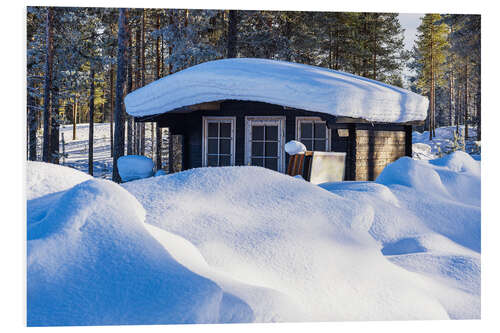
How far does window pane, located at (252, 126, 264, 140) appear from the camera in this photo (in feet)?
30.8

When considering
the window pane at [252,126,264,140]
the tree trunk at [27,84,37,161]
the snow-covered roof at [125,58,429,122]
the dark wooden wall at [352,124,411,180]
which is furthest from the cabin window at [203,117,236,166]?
the tree trunk at [27,84,37,161]

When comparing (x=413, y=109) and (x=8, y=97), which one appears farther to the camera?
(x=413, y=109)

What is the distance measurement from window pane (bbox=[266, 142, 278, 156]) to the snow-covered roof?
1665 mm

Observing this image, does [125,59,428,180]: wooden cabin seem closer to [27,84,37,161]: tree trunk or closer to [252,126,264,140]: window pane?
[252,126,264,140]: window pane

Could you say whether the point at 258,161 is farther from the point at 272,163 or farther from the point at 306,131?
the point at 306,131

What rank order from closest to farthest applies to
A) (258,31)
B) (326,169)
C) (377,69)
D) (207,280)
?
(207,280)
(326,169)
(258,31)
(377,69)

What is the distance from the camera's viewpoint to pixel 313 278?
10.7 ft

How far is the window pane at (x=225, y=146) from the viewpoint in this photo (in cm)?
954

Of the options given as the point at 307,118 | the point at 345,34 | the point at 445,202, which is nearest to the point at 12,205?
the point at 445,202

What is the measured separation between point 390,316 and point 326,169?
4475 mm

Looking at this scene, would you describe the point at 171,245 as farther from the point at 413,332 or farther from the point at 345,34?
the point at 345,34

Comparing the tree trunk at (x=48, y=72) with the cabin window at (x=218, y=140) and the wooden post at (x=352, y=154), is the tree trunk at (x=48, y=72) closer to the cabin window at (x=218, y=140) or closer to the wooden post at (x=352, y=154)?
the cabin window at (x=218, y=140)

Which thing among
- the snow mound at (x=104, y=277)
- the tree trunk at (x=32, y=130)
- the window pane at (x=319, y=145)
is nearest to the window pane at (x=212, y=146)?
the window pane at (x=319, y=145)

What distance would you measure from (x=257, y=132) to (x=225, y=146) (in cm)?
74
